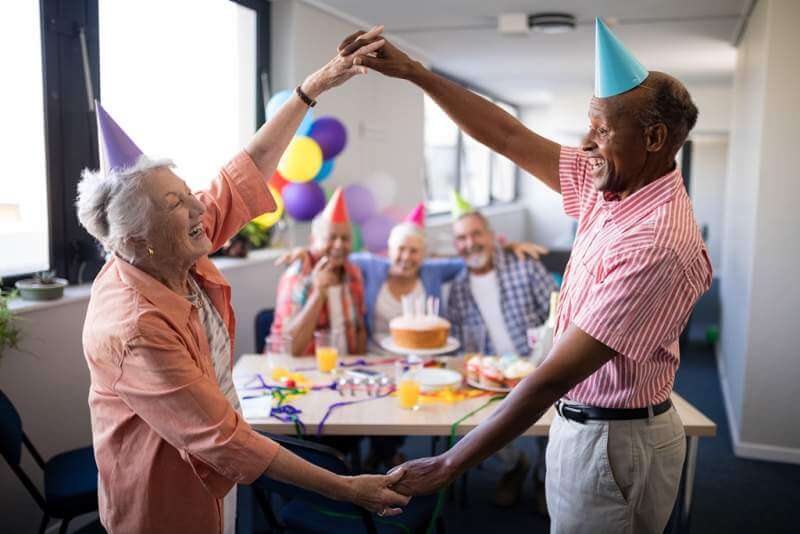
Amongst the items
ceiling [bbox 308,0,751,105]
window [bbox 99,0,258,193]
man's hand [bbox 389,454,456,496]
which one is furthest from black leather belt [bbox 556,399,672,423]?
ceiling [bbox 308,0,751,105]

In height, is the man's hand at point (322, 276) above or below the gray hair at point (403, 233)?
below

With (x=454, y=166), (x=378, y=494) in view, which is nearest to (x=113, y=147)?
(x=378, y=494)

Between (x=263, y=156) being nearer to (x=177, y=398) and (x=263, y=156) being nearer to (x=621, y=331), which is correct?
(x=177, y=398)

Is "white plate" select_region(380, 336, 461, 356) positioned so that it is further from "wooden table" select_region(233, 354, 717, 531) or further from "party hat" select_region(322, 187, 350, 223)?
"party hat" select_region(322, 187, 350, 223)

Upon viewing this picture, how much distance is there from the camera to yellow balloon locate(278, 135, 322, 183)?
12.3 feet

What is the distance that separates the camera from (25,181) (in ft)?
9.11

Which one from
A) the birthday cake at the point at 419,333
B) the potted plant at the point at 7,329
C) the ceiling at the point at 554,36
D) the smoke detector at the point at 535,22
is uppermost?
the ceiling at the point at 554,36

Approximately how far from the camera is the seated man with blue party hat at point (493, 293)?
3.38 m

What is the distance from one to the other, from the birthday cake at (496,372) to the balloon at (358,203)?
2.36 meters

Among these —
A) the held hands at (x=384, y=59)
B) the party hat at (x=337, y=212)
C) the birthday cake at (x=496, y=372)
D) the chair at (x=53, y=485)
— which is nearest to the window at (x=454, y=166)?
the party hat at (x=337, y=212)

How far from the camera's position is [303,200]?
407cm

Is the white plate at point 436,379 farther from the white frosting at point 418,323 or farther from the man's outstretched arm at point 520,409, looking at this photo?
the man's outstretched arm at point 520,409

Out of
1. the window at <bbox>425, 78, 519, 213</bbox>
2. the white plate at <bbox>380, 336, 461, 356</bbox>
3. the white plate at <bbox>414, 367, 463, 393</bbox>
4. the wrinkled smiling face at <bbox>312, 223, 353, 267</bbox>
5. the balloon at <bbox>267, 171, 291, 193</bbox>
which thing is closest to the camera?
the white plate at <bbox>414, 367, 463, 393</bbox>

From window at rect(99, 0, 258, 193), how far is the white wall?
306 centimetres
